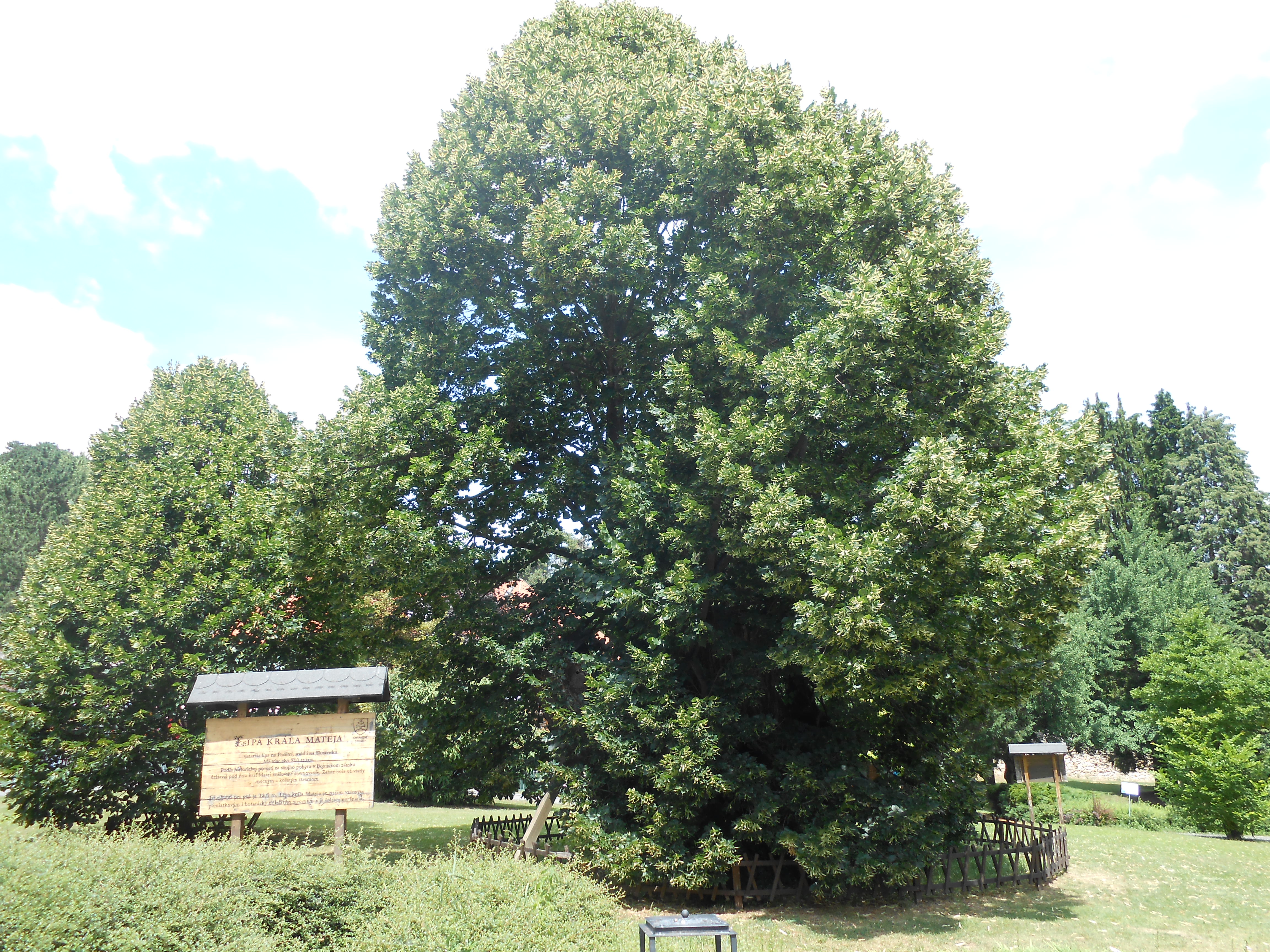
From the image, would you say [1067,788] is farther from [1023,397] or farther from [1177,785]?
[1023,397]

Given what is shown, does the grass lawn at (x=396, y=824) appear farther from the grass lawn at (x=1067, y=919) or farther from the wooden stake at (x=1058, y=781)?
the wooden stake at (x=1058, y=781)

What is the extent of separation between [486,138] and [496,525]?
28.2 feet

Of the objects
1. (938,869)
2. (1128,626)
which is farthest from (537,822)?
(1128,626)

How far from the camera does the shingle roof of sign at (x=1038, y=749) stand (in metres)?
19.6

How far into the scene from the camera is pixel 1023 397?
13.9 meters

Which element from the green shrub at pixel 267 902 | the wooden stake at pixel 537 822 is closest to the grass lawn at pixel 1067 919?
the green shrub at pixel 267 902

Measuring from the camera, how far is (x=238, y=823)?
10422 millimetres

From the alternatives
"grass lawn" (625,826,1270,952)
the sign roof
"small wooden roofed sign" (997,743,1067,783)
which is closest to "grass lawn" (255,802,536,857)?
"grass lawn" (625,826,1270,952)

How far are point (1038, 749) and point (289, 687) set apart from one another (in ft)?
61.2

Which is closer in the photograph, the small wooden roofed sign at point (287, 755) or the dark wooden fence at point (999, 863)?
the small wooden roofed sign at point (287, 755)

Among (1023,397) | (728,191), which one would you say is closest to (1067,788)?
(1023,397)

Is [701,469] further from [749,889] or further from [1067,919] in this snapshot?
[1067,919]

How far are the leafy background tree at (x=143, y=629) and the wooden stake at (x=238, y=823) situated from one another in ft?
17.7

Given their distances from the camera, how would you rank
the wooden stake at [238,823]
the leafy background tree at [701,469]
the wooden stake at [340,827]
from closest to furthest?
the wooden stake at [340,827]
the wooden stake at [238,823]
the leafy background tree at [701,469]
